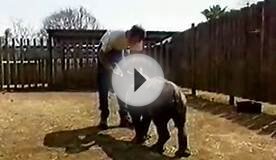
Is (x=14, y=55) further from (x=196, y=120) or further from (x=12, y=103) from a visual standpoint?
(x=196, y=120)

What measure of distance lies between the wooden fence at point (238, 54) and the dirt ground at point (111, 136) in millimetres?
641

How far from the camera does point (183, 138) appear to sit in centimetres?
624

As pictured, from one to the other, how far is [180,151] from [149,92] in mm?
782

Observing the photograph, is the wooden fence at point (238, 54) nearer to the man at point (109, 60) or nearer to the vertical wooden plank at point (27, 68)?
the man at point (109, 60)

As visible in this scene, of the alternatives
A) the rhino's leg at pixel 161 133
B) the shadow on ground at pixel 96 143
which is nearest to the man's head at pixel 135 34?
the rhino's leg at pixel 161 133

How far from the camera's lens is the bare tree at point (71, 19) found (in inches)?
2039

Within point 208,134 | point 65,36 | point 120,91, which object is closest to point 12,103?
point 120,91

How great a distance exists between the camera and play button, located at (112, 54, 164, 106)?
6.41 m

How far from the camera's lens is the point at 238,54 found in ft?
35.8

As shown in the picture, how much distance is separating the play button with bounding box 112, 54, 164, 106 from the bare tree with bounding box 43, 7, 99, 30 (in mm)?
44324

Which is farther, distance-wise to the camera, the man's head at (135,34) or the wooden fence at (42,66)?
the wooden fence at (42,66)

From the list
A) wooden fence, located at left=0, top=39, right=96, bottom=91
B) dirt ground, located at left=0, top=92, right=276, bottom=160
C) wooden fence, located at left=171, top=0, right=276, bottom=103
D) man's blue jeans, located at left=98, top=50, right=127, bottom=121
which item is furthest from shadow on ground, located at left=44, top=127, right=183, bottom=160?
wooden fence, located at left=0, top=39, right=96, bottom=91

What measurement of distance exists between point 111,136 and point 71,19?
45630 mm

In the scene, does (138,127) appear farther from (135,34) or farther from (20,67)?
(20,67)
